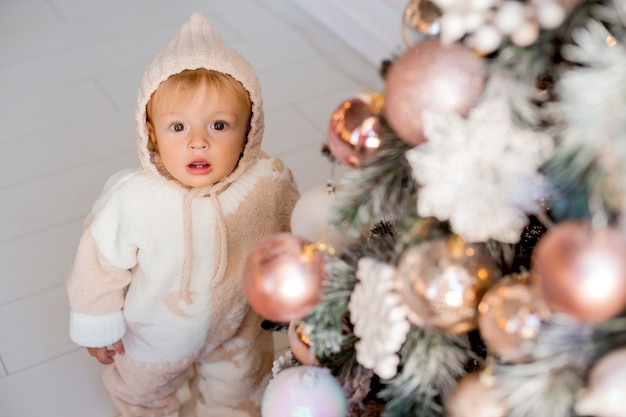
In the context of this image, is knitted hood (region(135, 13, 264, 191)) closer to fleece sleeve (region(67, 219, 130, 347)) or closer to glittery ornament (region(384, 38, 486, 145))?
fleece sleeve (region(67, 219, 130, 347))

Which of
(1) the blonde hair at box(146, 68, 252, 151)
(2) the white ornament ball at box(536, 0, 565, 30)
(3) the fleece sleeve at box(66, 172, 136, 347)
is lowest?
(3) the fleece sleeve at box(66, 172, 136, 347)

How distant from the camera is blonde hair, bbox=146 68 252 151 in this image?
1.03 m

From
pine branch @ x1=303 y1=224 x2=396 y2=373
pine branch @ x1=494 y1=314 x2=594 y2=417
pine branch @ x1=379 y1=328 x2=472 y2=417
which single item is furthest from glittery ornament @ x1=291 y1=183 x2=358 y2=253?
pine branch @ x1=494 y1=314 x2=594 y2=417

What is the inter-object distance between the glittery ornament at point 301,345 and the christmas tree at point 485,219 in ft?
0.22

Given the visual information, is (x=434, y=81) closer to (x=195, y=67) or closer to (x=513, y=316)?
(x=513, y=316)

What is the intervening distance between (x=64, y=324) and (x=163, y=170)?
19.5 inches

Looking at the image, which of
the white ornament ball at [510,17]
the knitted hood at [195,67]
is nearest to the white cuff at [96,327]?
the knitted hood at [195,67]

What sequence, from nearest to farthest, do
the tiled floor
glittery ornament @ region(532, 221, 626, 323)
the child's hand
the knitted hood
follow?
glittery ornament @ region(532, 221, 626, 323)
the knitted hood
the child's hand
the tiled floor

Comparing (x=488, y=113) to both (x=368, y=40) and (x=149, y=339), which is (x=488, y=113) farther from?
(x=368, y=40)

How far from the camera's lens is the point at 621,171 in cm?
56

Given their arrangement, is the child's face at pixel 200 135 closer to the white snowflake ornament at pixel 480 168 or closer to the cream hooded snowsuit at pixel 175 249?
the cream hooded snowsuit at pixel 175 249

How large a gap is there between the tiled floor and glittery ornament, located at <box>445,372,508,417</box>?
64cm

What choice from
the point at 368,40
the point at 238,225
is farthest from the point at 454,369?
the point at 368,40

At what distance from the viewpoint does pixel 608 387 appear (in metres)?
0.59
